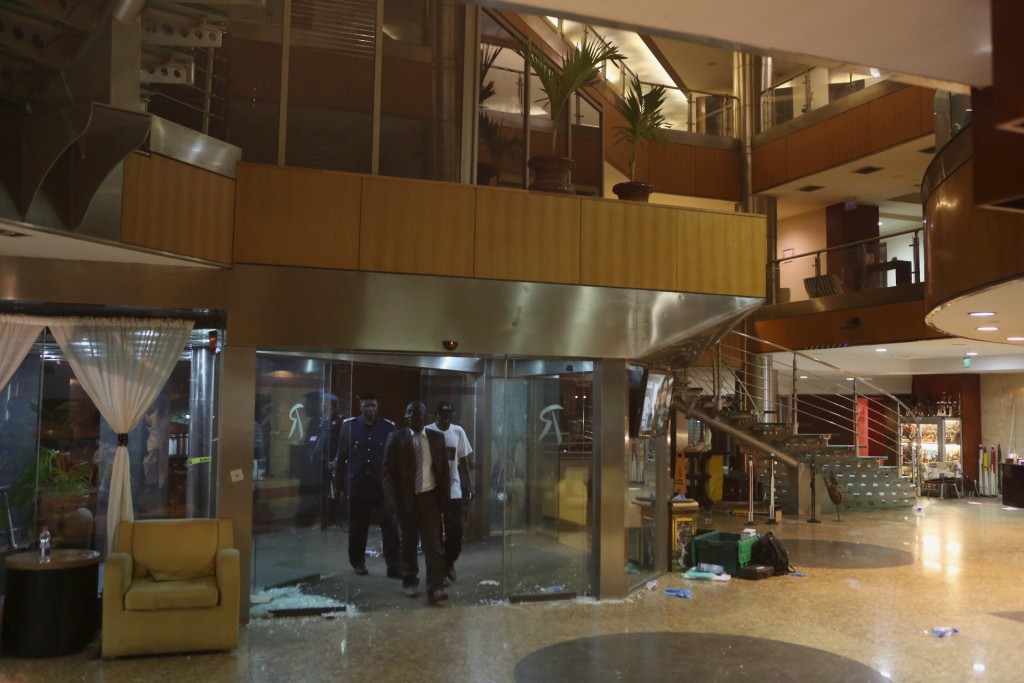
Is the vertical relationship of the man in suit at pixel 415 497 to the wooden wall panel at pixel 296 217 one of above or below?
below

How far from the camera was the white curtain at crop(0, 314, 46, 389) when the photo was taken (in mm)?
6695

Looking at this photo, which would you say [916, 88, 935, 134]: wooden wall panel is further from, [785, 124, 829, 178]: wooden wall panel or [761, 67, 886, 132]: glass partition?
[785, 124, 829, 178]: wooden wall panel

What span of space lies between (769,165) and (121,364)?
43.7 ft

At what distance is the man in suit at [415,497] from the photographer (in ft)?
24.7

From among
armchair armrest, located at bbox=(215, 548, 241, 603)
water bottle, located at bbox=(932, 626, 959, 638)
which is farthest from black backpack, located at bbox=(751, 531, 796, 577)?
armchair armrest, located at bbox=(215, 548, 241, 603)

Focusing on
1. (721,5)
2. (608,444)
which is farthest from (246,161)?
(721,5)

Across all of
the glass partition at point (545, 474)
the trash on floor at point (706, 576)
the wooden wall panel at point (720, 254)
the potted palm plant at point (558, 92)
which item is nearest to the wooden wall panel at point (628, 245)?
the wooden wall panel at point (720, 254)

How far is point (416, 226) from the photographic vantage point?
727 centimetres

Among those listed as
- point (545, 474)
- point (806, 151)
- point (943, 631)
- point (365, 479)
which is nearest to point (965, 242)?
point (943, 631)

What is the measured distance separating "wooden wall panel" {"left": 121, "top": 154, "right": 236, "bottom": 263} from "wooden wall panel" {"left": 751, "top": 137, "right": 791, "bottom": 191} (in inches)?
487

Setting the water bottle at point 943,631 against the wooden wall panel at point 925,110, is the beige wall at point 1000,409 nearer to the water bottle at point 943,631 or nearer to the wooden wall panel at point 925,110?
the wooden wall panel at point 925,110

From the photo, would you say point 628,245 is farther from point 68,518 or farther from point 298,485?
point 68,518

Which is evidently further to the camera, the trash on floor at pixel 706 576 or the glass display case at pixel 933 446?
the glass display case at pixel 933 446

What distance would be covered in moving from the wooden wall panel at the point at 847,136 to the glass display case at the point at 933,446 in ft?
22.7
